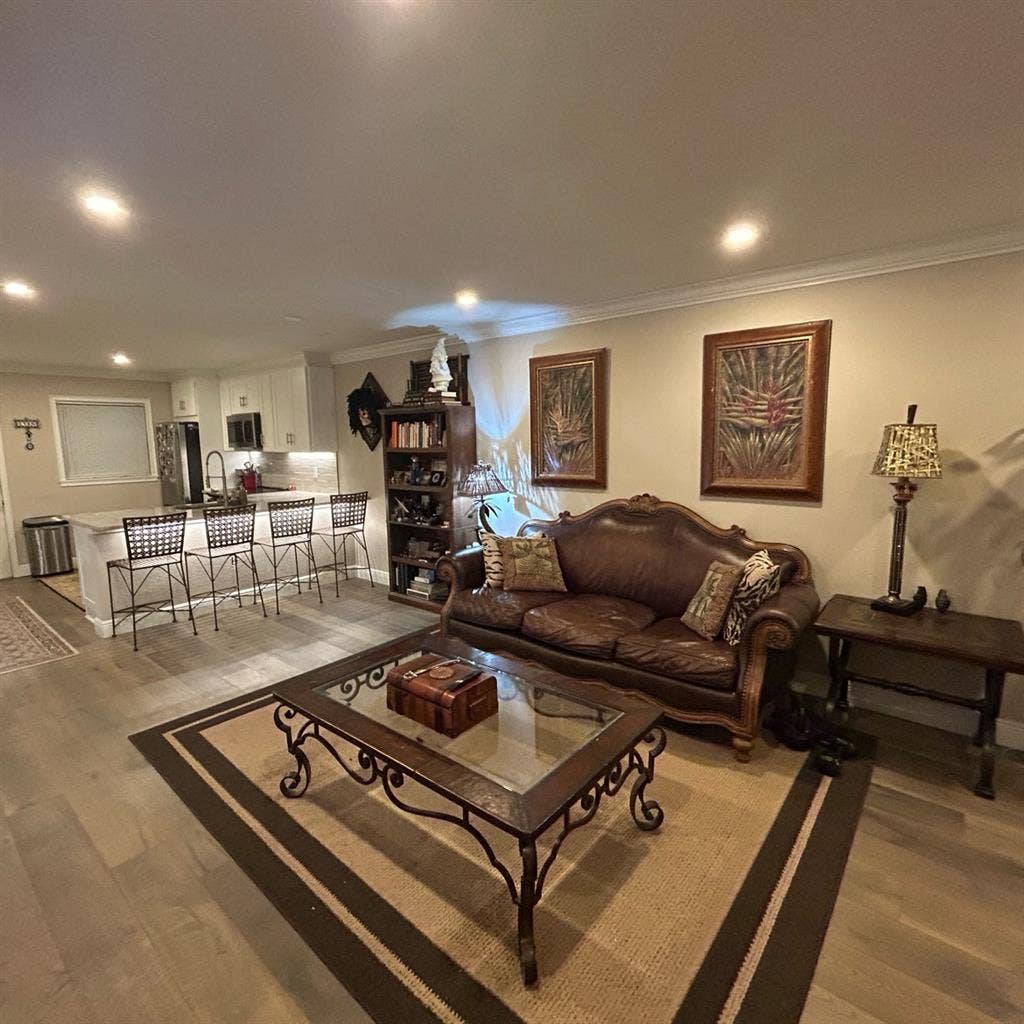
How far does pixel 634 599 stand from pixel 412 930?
2329mm

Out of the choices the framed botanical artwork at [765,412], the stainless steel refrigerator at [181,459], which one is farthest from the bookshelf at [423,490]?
the stainless steel refrigerator at [181,459]

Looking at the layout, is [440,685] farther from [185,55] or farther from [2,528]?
[2,528]

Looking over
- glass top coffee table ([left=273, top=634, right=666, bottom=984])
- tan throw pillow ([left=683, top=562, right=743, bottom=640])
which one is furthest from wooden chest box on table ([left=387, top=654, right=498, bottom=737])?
tan throw pillow ([left=683, top=562, right=743, bottom=640])

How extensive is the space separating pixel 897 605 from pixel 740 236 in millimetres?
2016

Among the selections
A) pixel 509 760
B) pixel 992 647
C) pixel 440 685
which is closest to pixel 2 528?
pixel 440 685

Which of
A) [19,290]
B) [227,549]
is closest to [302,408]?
[227,549]

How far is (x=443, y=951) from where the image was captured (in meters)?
1.64

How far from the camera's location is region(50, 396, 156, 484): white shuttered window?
6648mm

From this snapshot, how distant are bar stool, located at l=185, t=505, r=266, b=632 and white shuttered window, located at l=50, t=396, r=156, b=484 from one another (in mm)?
3349

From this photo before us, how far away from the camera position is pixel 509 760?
1.94 m

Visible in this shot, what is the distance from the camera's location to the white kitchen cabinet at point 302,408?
18.9 feet

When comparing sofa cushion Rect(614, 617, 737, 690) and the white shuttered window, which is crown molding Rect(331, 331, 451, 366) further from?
the white shuttered window

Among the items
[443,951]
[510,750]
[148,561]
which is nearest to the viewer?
[443,951]

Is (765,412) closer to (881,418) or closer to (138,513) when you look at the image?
(881,418)
